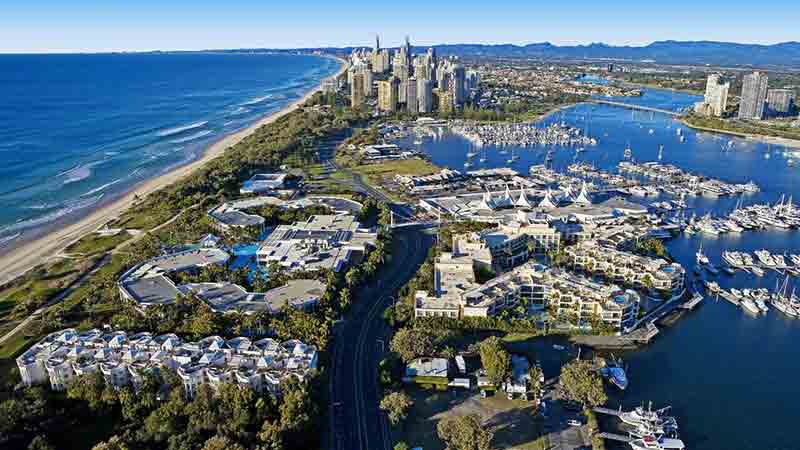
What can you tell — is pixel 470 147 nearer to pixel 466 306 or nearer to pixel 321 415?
pixel 466 306

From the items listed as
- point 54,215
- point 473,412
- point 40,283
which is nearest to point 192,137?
point 54,215

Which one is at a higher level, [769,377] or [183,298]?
[183,298]

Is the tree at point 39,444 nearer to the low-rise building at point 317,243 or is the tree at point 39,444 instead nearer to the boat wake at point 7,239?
the low-rise building at point 317,243

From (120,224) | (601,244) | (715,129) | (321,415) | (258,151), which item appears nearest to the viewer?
(321,415)

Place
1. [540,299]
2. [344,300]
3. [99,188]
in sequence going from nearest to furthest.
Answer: [344,300] → [540,299] → [99,188]

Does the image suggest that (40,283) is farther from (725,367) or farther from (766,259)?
(766,259)

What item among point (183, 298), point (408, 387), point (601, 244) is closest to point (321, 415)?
point (408, 387)

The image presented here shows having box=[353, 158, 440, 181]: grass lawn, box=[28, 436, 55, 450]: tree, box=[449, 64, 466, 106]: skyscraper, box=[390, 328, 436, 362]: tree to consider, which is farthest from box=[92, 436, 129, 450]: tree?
box=[449, 64, 466, 106]: skyscraper

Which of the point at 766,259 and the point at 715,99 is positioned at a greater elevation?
the point at 715,99
